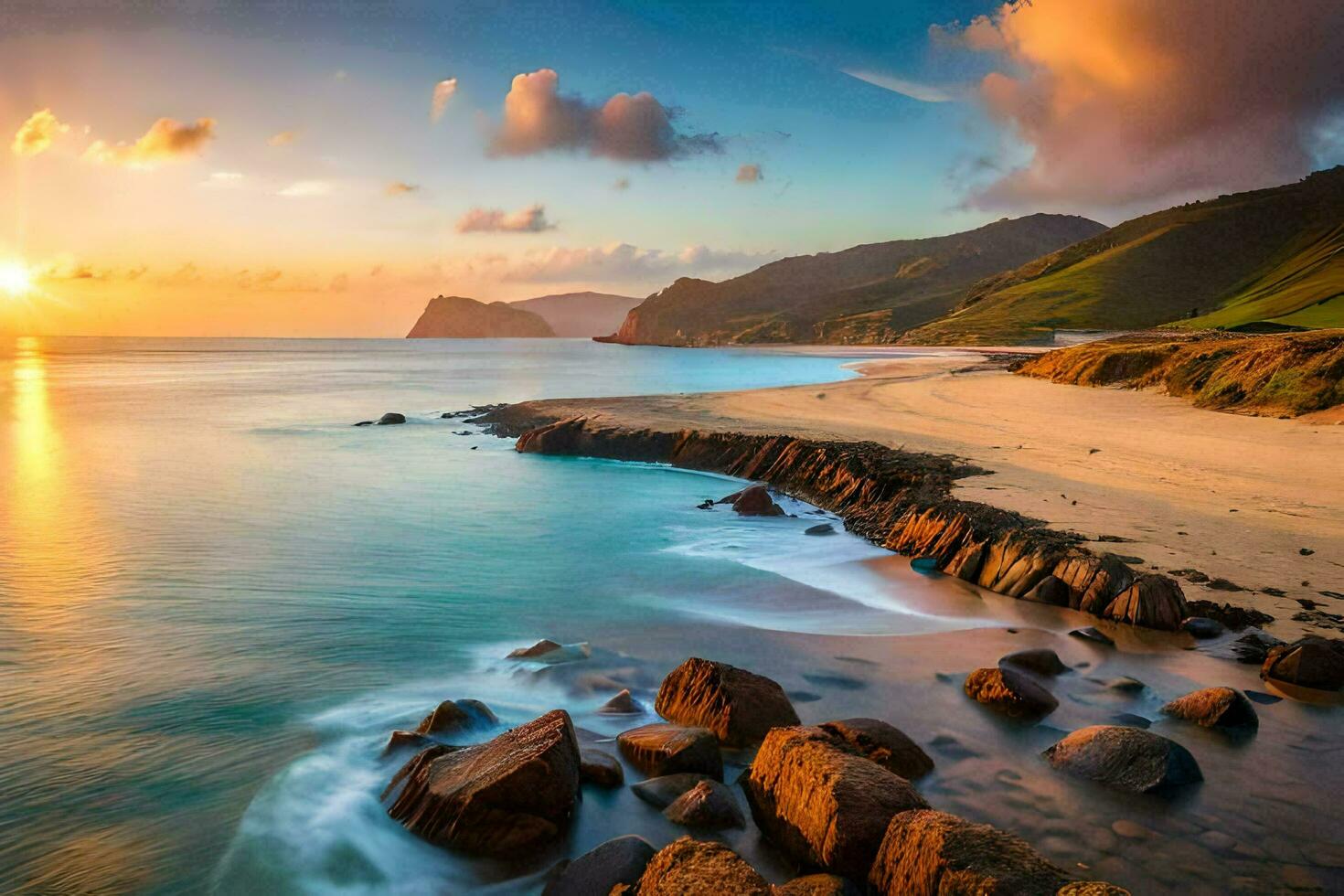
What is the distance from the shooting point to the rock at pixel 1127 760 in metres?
7.16

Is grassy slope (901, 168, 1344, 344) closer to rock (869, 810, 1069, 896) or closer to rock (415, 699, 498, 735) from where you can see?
rock (415, 699, 498, 735)

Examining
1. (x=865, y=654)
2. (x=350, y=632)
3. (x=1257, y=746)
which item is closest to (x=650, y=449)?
(x=350, y=632)

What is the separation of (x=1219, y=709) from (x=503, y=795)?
7.18 m

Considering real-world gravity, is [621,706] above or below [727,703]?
below

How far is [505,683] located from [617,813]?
13.8 feet

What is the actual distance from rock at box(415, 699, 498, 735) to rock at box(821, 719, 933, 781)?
12.8 feet

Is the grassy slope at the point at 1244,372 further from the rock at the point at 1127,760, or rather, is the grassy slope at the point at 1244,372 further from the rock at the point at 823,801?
the rock at the point at 823,801

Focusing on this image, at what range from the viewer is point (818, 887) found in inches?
213

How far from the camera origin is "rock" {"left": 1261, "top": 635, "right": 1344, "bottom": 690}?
9.05m

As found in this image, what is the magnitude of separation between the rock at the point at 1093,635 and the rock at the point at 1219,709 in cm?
216

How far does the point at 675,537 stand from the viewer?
19.2 meters

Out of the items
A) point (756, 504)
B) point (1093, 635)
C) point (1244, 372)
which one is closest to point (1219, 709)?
point (1093, 635)

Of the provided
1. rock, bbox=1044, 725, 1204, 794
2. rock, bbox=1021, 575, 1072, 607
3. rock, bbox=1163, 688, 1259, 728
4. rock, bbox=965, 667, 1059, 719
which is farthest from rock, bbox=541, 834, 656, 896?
rock, bbox=1021, 575, 1072, 607

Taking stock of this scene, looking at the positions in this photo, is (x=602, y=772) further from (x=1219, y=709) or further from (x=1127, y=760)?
(x=1219, y=709)
